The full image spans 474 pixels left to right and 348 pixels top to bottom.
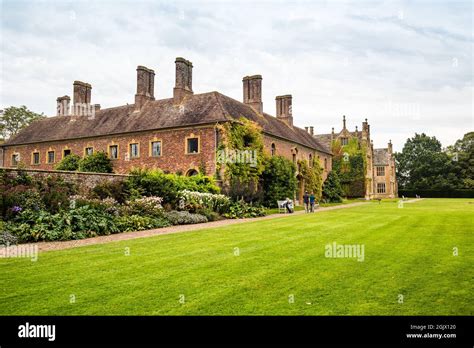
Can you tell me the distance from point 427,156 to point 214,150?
2519 inches

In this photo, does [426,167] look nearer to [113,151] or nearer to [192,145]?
[192,145]

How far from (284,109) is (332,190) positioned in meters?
11.3

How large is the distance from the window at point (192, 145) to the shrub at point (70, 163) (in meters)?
10.9

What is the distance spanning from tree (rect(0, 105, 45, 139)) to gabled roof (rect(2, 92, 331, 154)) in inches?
571

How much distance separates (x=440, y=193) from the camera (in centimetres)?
6519

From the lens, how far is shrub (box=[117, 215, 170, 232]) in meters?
13.9

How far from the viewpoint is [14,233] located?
35.6ft

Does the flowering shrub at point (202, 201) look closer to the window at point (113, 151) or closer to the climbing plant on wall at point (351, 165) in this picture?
the window at point (113, 151)

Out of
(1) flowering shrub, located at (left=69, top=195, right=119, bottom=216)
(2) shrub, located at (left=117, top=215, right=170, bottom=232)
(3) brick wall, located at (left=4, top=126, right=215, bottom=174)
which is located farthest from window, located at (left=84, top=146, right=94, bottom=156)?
(2) shrub, located at (left=117, top=215, right=170, bottom=232)

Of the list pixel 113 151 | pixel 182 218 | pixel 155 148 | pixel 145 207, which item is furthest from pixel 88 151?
pixel 182 218

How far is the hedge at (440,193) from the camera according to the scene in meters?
62.2

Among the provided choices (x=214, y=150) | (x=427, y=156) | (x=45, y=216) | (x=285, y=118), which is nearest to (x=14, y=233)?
(x=45, y=216)

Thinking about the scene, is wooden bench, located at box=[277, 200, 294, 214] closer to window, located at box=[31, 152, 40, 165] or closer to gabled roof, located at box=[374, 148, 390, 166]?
window, located at box=[31, 152, 40, 165]
